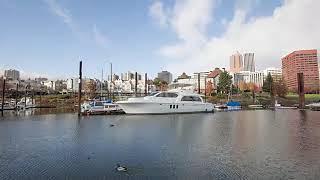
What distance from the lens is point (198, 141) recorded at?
20578 mm

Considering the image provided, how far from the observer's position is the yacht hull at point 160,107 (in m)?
49.4

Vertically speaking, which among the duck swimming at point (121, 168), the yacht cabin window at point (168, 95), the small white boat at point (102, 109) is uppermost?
the yacht cabin window at point (168, 95)

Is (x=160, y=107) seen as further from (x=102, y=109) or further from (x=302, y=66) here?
(x=302, y=66)

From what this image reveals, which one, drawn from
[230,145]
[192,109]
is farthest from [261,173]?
[192,109]

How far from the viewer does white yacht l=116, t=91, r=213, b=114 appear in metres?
49.5

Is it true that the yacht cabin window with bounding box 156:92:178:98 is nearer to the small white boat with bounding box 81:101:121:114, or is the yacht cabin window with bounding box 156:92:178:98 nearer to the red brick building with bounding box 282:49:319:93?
the small white boat with bounding box 81:101:121:114

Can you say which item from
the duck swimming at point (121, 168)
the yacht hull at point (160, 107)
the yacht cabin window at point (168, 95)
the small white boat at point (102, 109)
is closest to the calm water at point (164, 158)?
the duck swimming at point (121, 168)

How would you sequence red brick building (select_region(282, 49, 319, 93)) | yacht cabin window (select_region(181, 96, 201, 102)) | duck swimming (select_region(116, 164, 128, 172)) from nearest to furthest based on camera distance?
duck swimming (select_region(116, 164, 128, 172))
yacht cabin window (select_region(181, 96, 201, 102))
red brick building (select_region(282, 49, 319, 93))

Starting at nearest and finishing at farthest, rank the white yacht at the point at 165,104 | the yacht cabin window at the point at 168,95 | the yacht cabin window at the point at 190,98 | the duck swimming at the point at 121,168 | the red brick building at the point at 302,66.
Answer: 1. the duck swimming at the point at 121,168
2. the white yacht at the point at 165,104
3. the yacht cabin window at the point at 168,95
4. the yacht cabin window at the point at 190,98
5. the red brick building at the point at 302,66

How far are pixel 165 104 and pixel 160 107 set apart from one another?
3.91 ft

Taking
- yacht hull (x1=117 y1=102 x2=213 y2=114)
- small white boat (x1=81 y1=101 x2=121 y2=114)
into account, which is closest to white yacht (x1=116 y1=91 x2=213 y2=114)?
yacht hull (x1=117 y1=102 x2=213 y2=114)

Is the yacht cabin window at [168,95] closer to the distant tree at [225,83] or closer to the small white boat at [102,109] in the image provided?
the small white boat at [102,109]

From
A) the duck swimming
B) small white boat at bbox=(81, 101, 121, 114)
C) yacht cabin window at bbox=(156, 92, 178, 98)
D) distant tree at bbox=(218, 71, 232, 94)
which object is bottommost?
the duck swimming

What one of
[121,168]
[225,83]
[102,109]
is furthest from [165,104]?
[225,83]
